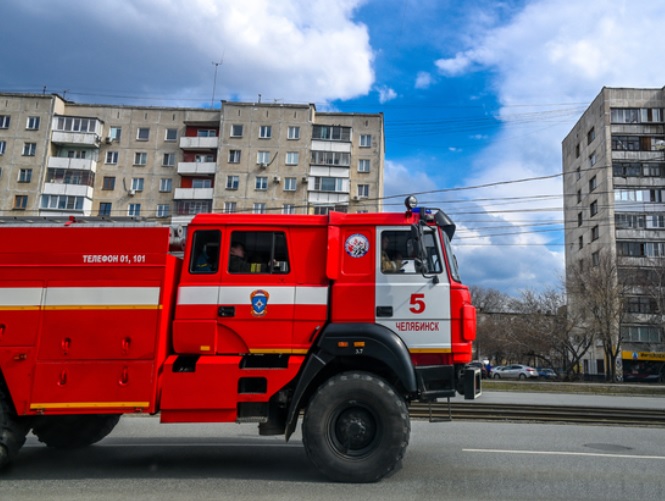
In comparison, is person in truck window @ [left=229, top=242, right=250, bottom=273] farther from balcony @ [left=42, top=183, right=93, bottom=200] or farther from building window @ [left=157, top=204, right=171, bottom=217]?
balcony @ [left=42, top=183, right=93, bottom=200]

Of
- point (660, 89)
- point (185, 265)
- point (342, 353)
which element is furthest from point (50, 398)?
point (660, 89)

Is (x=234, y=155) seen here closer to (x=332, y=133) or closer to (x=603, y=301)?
(x=332, y=133)

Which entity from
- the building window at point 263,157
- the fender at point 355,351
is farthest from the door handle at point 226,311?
the building window at point 263,157

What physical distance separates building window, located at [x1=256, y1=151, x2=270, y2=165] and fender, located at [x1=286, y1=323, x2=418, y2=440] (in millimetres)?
46966

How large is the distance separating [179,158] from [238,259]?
49564 millimetres

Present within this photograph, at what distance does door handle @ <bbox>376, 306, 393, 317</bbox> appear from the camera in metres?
6.43

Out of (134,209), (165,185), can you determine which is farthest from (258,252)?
(134,209)

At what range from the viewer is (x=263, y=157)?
171ft

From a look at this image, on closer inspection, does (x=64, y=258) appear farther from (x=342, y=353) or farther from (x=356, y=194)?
(x=356, y=194)

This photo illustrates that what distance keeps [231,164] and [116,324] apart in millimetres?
47188

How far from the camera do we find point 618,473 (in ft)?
21.6

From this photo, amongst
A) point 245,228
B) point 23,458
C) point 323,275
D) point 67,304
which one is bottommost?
point 23,458

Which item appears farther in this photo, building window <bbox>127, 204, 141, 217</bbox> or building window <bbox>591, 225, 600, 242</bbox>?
building window <bbox>591, 225, 600, 242</bbox>

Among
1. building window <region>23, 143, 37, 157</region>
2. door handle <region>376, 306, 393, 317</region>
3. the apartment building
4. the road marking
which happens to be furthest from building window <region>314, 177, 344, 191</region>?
door handle <region>376, 306, 393, 317</region>
